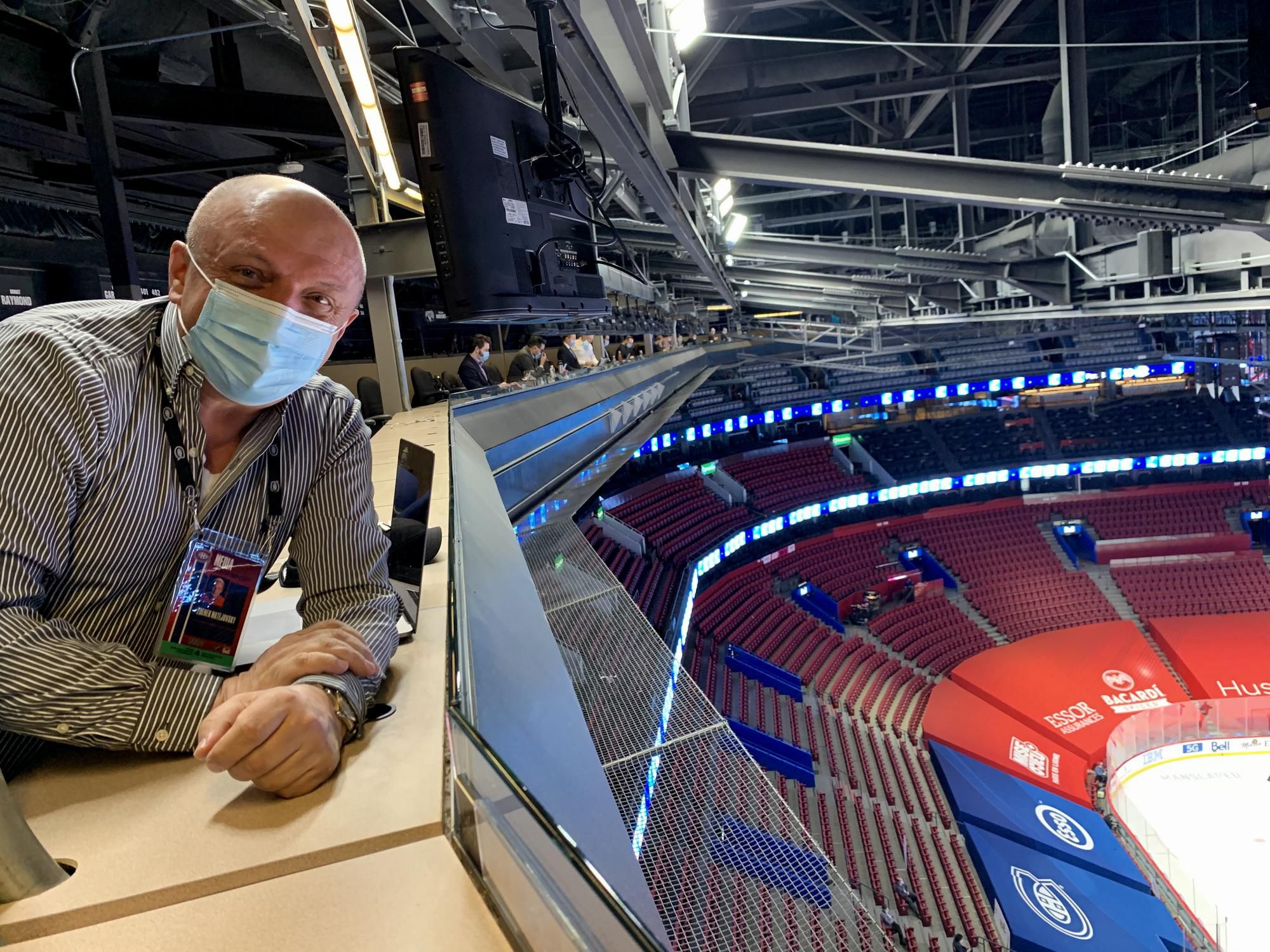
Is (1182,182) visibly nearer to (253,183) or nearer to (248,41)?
(253,183)

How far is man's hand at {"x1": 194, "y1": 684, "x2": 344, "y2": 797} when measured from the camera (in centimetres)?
84

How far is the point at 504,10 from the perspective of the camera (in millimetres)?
2303

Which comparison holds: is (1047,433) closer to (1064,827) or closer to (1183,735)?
(1183,735)

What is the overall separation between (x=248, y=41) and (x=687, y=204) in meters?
2.79

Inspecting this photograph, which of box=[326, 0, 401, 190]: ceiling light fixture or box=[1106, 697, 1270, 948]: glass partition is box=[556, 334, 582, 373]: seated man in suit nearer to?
box=[326, 0, 401, 190]: ceiling light fixture

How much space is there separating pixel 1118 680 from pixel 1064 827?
5095 mm

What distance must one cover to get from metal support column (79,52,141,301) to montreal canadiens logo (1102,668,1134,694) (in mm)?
15846

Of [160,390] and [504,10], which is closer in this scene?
[160,390]

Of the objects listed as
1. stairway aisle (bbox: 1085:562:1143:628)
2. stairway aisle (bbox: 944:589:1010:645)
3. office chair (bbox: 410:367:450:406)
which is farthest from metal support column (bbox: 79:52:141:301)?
stairway aisle (bbox: 1085:562:1143:628)

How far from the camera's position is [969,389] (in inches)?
948

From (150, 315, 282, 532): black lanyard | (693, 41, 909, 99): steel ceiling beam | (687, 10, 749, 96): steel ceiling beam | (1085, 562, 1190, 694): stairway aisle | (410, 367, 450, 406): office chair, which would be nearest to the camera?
(150, 315, 282, 532): black lanyard

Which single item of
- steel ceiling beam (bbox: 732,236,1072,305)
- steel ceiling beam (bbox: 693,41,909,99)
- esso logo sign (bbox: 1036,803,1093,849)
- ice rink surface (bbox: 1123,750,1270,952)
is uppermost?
steel ceiling beam (bbox: 693,41,909,99)

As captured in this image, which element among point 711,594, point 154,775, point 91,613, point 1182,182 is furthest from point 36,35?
point 711,594

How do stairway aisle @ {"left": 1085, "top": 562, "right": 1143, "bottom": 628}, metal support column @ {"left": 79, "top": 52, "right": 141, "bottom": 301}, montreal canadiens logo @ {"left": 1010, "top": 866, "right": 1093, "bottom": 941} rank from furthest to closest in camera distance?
stairway aisle @ {"left": 1085, "top": 562, "right": 1143, "bottom": 628} → montreal canadiens logo @ {"left": 1010, "top": 866, "right": 1093, "bottom": 941} → metal support column @ {"left": 79, "top": 52, "right": 141, "bottom": 301}
